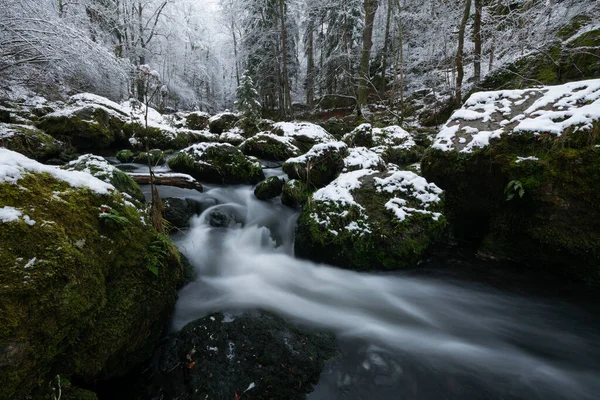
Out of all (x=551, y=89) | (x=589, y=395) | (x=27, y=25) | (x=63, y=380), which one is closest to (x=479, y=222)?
(x=551, y=89)

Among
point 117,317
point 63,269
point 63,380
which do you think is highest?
point 63,269

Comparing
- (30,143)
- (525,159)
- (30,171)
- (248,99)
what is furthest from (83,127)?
(525,159)

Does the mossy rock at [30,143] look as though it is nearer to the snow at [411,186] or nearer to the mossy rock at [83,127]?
the mossy rock at [83,127]

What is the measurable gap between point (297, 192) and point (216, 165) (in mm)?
2589

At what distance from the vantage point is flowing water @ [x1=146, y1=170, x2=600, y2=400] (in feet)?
8.07

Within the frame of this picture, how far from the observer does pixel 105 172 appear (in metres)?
3.46

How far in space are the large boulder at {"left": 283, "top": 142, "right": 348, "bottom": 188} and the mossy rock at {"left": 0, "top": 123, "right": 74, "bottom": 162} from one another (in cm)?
665

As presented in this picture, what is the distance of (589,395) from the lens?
235 cm

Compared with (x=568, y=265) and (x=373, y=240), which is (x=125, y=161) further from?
(x=568, y=265)

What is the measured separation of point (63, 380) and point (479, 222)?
5561 millimetres

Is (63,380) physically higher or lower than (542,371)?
higher

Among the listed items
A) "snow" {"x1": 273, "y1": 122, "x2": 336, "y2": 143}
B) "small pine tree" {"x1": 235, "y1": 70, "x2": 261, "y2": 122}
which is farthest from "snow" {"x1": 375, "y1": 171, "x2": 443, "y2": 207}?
"small pine tree" {"x1": 235, "y1": 70, "x2": 261, "y2": 122}

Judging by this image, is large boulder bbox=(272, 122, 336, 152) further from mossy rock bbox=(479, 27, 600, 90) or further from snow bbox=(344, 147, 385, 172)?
mossy rock bbox=(479, 27, 600, 90)

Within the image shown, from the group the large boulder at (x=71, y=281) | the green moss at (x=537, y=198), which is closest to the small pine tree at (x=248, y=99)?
the green moss at (x=537, y=198)
